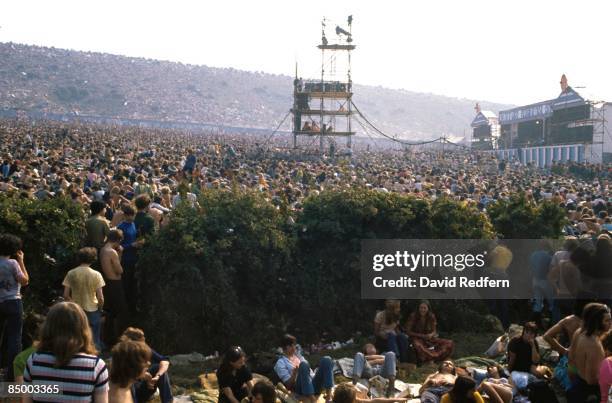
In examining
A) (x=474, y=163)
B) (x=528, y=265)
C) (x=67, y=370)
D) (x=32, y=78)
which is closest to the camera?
(x=67, y=370)

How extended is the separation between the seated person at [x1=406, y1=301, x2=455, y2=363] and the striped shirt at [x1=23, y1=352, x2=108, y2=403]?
611cm

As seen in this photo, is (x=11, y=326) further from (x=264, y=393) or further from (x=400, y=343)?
(x=400, y=343)

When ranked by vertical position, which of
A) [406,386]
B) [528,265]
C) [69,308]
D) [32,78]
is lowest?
[406,386]

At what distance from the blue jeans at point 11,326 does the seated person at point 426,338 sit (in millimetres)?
4744

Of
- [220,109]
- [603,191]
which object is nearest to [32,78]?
[220,109]

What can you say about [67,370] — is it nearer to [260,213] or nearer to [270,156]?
[260,213]

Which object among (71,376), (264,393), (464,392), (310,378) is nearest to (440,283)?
(310,378)

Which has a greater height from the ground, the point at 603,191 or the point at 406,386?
the point at 603,191

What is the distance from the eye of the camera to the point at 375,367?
8.91m

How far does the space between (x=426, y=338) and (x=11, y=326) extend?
16.4 ft

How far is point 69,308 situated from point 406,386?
5.34 m

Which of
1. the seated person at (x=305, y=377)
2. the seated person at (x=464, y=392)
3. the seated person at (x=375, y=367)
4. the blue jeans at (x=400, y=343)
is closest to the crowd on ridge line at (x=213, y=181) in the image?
the blue jeans at (x=400, y=343)

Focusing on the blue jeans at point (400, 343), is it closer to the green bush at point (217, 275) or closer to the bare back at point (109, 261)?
Result: the green bush at point (217, 275)

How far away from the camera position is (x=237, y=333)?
389 inches
